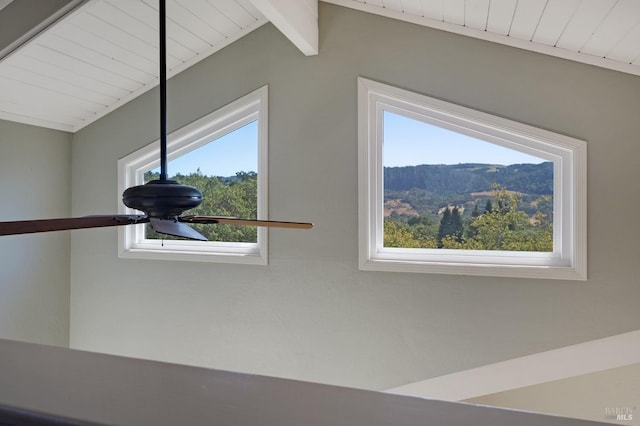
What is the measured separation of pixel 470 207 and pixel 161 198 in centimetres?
184

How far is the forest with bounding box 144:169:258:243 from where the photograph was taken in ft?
9.30

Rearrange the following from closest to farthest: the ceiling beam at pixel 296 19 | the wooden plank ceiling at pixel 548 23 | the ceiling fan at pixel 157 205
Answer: the ceiling fan at pixel 157 205 < the wooden plank ceiling at pixel 548 23 < the ceiling beam at pixel 296 19

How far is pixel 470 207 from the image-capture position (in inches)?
94.7

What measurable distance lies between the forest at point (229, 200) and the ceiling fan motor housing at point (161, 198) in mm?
1564

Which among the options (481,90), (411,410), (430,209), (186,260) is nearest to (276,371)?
Result: (186,260)

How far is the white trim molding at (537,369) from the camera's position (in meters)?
2.06

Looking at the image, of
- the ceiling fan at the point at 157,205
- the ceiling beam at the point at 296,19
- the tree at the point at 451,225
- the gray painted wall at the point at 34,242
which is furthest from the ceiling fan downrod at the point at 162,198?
the gray painted wall at the point at 34,242

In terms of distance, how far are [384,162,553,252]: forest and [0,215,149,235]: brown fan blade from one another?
163cm

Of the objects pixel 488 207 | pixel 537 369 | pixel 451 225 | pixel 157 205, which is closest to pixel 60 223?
pixel 157 205

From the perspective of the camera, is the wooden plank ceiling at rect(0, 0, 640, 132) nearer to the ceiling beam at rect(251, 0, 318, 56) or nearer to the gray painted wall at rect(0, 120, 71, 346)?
the ceiling beam at rect(251, 0, 318, 56)

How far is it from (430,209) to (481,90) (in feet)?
2.41

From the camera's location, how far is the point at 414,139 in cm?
248

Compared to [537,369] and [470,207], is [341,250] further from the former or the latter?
[537,369]

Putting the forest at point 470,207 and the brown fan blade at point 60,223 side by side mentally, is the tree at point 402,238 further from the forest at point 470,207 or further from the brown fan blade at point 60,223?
the brown fan blade at point 60,223
